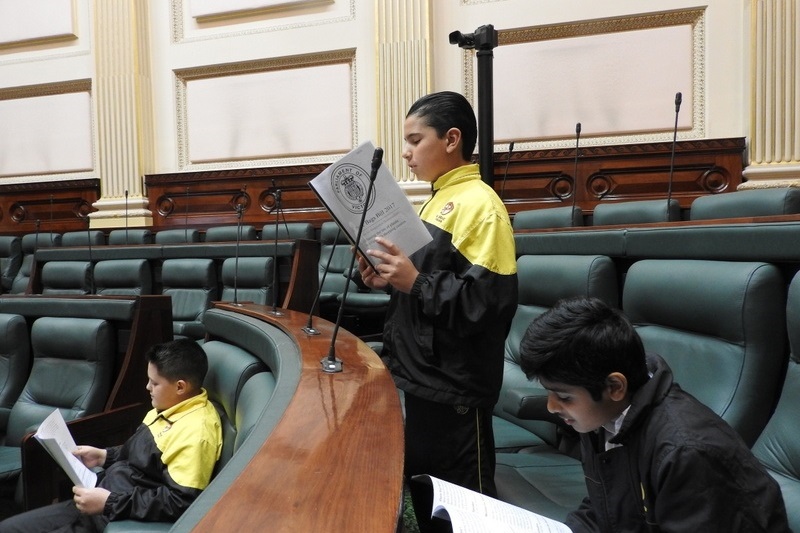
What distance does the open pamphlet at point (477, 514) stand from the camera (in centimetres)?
41

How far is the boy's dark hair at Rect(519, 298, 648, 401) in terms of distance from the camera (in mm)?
464

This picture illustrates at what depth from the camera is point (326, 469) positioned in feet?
1.17

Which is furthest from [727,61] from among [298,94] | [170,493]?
[170,493]

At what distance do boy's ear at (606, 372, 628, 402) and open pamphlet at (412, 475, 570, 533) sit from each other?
0.11 meters

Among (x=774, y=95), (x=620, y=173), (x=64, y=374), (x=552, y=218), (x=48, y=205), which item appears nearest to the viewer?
(x=64, y=374)

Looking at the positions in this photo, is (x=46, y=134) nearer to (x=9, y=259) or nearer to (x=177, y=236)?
(x=9, y=259)

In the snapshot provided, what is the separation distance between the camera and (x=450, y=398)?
2.07ft

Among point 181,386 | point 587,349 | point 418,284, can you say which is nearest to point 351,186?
point 418,284

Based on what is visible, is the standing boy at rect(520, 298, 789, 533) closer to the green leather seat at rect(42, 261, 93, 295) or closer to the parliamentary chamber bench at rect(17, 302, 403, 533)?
the parliamentary chamber bench at rect(17, 302, 403, 533)

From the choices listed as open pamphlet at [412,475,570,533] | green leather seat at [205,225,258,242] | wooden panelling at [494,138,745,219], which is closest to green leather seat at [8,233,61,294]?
green leather seat at [205,225,258,242]

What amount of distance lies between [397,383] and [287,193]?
8.33 feet

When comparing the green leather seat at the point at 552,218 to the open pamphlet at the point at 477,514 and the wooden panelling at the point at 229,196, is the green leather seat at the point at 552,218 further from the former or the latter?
the open pamphlet at the point at 477,514

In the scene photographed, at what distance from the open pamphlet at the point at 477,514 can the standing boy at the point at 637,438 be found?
0.21 feet

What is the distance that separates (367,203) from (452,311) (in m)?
0.15
